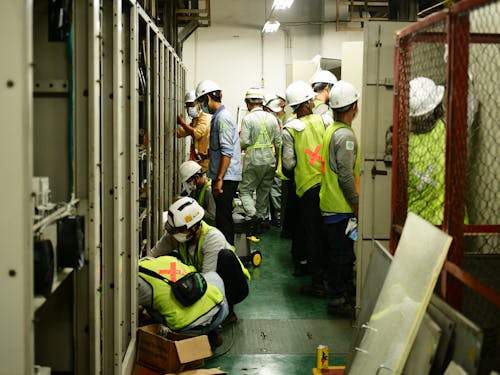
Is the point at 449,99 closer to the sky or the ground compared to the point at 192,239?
closer to the sky

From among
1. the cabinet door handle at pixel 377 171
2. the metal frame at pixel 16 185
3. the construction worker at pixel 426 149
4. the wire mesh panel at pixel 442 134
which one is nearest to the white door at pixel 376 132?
the cabinet door handle at pixel 377 171

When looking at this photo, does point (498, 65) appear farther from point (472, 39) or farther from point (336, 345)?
point (336, 345)

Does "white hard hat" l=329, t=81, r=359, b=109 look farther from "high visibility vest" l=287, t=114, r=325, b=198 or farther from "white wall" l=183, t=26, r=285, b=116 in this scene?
"white wall" l=183, t=26, r=285, b=116

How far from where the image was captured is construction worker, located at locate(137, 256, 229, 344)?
4.12m

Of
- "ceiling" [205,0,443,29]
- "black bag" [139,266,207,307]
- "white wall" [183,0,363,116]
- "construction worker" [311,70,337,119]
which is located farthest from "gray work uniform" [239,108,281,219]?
"ceiling" [205,0,443,29]

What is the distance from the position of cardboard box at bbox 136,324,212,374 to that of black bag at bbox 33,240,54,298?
1.91 metres

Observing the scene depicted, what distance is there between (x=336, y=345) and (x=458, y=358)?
2368 mm

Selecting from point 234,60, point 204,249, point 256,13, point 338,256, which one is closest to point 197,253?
point 204,249

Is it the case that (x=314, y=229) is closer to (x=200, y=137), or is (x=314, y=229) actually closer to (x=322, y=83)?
(x=322, y=83)

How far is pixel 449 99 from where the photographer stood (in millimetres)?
2646

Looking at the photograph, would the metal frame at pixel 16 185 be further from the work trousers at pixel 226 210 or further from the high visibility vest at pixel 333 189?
the work trousers at pixel 226 210

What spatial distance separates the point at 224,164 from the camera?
20.3 feet

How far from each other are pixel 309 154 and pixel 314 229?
72 centimetres

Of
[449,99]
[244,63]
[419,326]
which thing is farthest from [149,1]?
[244,63]
